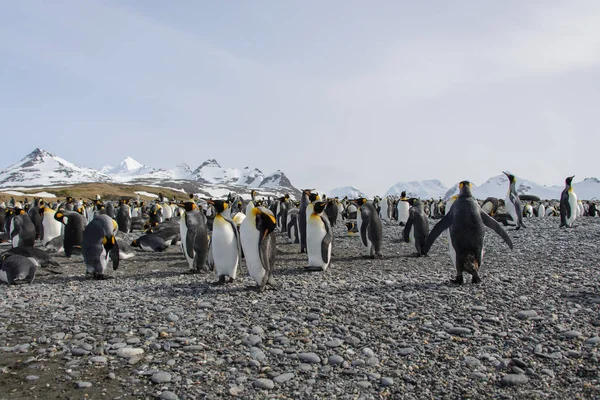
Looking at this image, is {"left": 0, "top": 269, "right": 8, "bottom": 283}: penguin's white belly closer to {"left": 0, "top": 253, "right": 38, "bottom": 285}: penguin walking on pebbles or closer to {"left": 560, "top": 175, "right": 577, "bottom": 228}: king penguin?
{"left": 0, "top": 253, "right": 38, "bottom": 285}: penguin walking on pebbles

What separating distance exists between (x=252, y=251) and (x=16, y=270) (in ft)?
12.5

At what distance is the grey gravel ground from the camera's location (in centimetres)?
309

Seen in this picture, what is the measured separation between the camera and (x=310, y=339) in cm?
386

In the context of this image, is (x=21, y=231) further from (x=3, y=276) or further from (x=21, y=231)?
→ (x=3, y=276)

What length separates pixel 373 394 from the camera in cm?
299

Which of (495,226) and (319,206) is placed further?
(319,206)

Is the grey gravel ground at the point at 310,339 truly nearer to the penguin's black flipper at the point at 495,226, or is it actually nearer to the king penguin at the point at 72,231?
the penguin's black flipper at the point at 495,226

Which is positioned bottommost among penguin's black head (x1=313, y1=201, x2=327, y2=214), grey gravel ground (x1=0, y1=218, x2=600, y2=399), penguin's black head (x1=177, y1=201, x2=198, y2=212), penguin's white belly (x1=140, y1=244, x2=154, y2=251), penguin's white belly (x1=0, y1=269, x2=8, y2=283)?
grey gravel ground (x1=0, y1=218, x2=600, y2=399)

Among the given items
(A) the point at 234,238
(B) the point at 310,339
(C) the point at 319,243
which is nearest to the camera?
(B) the point at 310,339

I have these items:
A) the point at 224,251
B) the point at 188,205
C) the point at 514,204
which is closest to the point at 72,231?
the point at 188,205

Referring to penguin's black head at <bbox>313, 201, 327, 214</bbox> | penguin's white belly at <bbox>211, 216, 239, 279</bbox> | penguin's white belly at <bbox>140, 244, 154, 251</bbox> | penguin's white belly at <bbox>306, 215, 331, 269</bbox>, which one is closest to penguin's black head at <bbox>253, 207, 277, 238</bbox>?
penguin's white belly at <bbox>211, 216, 239, 279</bbox>

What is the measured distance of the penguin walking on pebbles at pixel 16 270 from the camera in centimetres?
669

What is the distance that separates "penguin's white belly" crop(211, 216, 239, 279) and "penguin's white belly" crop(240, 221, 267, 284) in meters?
0.33

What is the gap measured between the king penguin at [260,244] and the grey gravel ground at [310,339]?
233 mm
